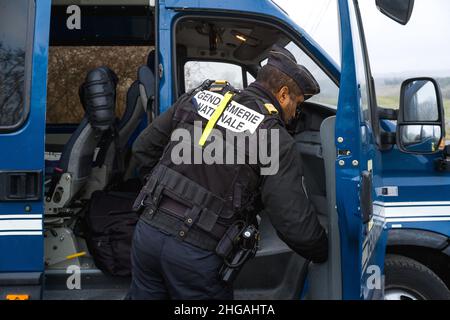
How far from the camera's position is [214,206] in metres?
2.21

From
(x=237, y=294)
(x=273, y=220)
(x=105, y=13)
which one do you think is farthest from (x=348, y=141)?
(x=105, y=13)

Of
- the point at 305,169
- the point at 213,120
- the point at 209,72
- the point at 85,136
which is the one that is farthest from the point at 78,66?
the point at 213,120

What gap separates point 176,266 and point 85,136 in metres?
1.22

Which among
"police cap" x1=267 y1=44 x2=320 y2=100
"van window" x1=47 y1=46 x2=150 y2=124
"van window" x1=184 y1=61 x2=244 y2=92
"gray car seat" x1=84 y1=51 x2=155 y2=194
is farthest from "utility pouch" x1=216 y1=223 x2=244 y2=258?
"van window" x1=47 y1=46 x2=150 y2=124

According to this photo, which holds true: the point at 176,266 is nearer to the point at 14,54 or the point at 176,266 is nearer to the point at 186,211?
the point at 186,211

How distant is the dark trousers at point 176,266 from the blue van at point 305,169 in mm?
567

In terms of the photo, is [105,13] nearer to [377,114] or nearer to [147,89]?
[147,89]

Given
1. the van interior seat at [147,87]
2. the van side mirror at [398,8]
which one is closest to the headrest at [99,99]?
the van interior seat at [147,87]

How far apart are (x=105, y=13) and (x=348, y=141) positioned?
286cm

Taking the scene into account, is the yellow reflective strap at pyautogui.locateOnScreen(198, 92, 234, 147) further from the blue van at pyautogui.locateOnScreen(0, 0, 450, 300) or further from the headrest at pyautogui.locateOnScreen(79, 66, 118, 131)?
the headrest at pyautogui.locateOnScreen(79, 66, 118, 131)

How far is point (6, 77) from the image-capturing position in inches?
104

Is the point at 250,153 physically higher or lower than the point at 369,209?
higher

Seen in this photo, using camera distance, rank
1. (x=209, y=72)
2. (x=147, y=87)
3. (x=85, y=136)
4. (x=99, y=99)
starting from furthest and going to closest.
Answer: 1. (x=209, y=72)
2. (x=85, y=136)
3. (x=99, y=99)
4. (x=147, y=87)

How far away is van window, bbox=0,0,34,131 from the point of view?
8.50 feet
